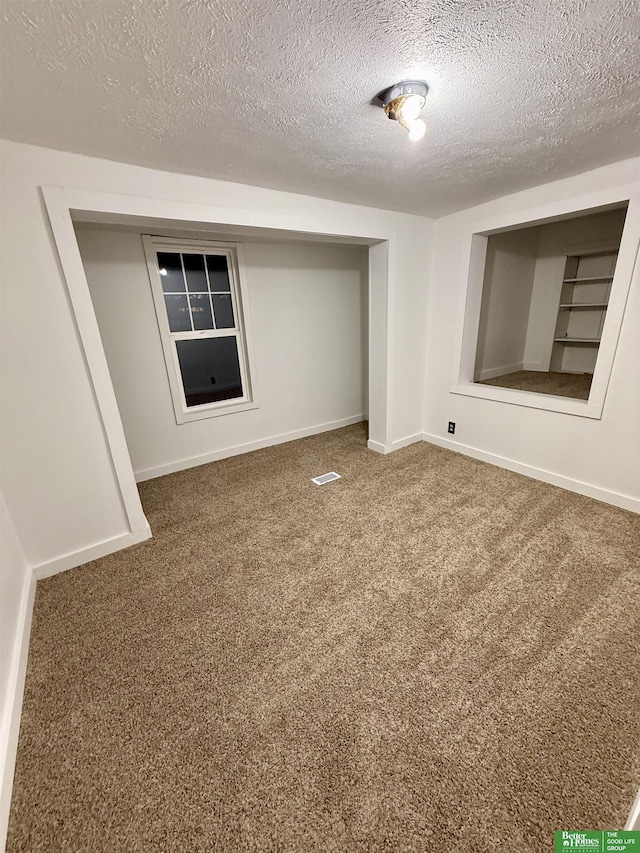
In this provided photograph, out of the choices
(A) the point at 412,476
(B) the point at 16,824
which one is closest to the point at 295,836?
(B) the point at 16,824

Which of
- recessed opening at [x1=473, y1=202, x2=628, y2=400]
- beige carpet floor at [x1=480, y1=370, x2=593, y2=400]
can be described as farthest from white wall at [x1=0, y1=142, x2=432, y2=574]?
recessed opening at [x1=473, y1=202, x2=628, y2=400]

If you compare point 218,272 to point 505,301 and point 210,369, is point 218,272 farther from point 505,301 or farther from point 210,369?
point 505,301

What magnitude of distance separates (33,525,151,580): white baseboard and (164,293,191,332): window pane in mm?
1858

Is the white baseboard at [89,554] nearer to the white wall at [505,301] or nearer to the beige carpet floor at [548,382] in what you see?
the beige carpet floor at [548,382]

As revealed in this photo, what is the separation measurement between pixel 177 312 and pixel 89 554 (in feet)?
7.06

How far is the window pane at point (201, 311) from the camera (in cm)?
324

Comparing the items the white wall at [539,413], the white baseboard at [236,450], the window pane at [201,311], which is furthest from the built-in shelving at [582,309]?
the window pane at [201,311]

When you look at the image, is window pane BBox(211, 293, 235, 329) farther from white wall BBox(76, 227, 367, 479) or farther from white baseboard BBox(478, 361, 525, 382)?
white baseboard BBox(478, 361, 525, 382)

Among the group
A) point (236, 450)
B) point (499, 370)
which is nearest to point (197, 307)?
point (236, 450)

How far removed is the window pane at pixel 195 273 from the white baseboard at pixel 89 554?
223 cm

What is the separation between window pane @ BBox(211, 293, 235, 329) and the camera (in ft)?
11.1

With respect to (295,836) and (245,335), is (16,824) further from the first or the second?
(245,335)

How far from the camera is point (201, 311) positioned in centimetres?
329

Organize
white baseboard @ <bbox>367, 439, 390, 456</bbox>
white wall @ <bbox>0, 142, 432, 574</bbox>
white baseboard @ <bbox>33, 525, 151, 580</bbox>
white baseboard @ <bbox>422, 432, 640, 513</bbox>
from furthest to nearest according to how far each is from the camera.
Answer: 1. white baseboard @ <bbox>367, 439, 390, 456</bbox>
2. white baseboard @ <bbox>422, 432, 640, 513</bbox>
3. white baseboard @ <bbox>33, 525, 151, 580</bbox>
4. white wall @ <bbox>0, 142, 432, 574</bbox>
